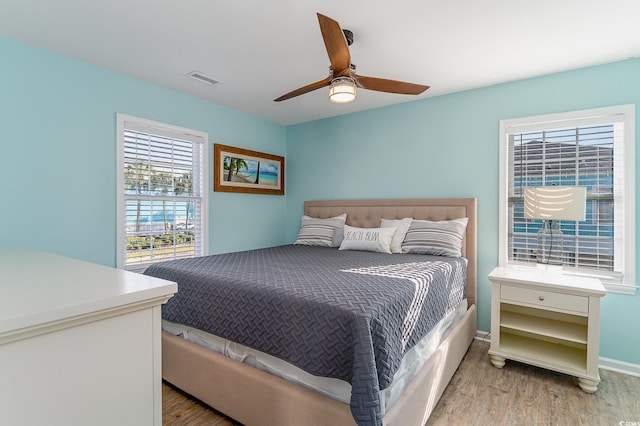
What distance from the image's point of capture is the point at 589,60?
99.7 inches

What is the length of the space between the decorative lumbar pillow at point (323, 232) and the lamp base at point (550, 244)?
1.92 meters

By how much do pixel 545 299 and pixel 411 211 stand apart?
1.46 meters

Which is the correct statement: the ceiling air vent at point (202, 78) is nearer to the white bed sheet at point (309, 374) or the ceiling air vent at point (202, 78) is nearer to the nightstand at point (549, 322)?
the white bed sheet at point (309, 374)

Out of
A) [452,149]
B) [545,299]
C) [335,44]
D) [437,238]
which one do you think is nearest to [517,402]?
[545,299]

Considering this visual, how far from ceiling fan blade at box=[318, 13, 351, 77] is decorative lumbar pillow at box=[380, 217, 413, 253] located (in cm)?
176

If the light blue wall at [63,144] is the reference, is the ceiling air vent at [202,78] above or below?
above

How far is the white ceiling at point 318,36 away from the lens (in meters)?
1.91

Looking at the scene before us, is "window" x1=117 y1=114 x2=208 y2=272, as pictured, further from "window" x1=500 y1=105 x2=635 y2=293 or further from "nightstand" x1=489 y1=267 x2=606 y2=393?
"window" x1=500 y1=105 x2=635 y2=293

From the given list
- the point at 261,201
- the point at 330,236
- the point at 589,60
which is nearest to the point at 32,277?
the point at 330,236

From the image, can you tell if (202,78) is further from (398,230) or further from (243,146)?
(398,230)

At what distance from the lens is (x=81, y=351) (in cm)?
73

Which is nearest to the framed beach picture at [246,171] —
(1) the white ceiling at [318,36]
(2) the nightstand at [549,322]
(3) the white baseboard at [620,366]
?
(1) the white ceiling at [318,36]

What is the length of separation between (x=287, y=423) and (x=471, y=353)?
6.32ft

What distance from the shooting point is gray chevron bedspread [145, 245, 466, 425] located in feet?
4.44
